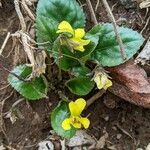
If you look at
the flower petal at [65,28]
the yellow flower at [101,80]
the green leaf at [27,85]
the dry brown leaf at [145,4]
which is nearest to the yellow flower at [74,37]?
the flower petal at [65,28]

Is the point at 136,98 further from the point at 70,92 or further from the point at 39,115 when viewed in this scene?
the point at 39,115

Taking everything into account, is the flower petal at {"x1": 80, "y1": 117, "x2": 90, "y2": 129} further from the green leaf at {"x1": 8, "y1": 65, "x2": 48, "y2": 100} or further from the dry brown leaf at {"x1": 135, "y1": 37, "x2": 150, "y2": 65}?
the dry brown leaf at {"x1": 135, "y1": 37, "x2": 150, "y2": 65}

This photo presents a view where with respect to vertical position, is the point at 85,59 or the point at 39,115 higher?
the point at 85,59

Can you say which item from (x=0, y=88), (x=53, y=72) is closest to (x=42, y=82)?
(x=53, y=72)

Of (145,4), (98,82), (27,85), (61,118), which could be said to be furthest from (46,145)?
(145,4)

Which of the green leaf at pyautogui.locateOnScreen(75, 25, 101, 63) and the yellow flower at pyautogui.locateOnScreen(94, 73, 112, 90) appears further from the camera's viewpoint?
the green leaf at pyautogui.locateOnScreen(75, 25, 101, 63)

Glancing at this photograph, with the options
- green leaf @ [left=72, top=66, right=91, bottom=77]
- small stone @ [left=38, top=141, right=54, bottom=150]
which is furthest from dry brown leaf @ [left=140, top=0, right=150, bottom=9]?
small stone @ [left=38, top=141, right=54, bottom=150]

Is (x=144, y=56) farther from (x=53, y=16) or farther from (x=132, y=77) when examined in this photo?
(x=53, y=16)
